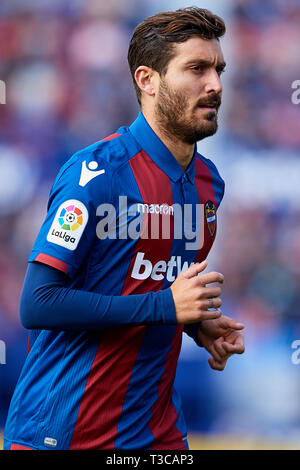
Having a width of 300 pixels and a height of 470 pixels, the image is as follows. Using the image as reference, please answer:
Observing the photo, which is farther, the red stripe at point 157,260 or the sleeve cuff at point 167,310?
the red stripe at point 157,260

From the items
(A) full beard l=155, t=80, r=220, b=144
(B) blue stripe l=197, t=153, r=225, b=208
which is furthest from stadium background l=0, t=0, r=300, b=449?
(A) full beard l=155, t=80, r=220, b=144

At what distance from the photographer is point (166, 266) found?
2025 mm

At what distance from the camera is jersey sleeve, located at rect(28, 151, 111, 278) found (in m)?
1.81

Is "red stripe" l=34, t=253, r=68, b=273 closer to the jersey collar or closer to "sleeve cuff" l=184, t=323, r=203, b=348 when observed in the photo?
the jersey collar

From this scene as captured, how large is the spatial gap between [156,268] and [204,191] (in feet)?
1.47

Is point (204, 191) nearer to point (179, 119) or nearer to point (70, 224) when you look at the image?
point (179, 119)

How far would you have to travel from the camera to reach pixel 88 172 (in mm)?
1883

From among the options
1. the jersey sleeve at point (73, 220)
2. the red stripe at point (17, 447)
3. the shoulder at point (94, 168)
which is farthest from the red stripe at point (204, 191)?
the red stripe at point (17, 447)

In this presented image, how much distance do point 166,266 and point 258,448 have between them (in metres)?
2.32

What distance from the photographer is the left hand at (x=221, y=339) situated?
7.29 feet

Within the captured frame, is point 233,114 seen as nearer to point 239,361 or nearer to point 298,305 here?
point 298,305

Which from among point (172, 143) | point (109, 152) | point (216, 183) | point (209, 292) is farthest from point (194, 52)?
point (209, 292)

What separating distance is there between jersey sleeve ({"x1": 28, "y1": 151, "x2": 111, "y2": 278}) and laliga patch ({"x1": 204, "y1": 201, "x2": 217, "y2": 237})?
1.61 feet

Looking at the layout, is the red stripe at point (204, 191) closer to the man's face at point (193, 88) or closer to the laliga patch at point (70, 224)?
the man's face at point (193, 88)
